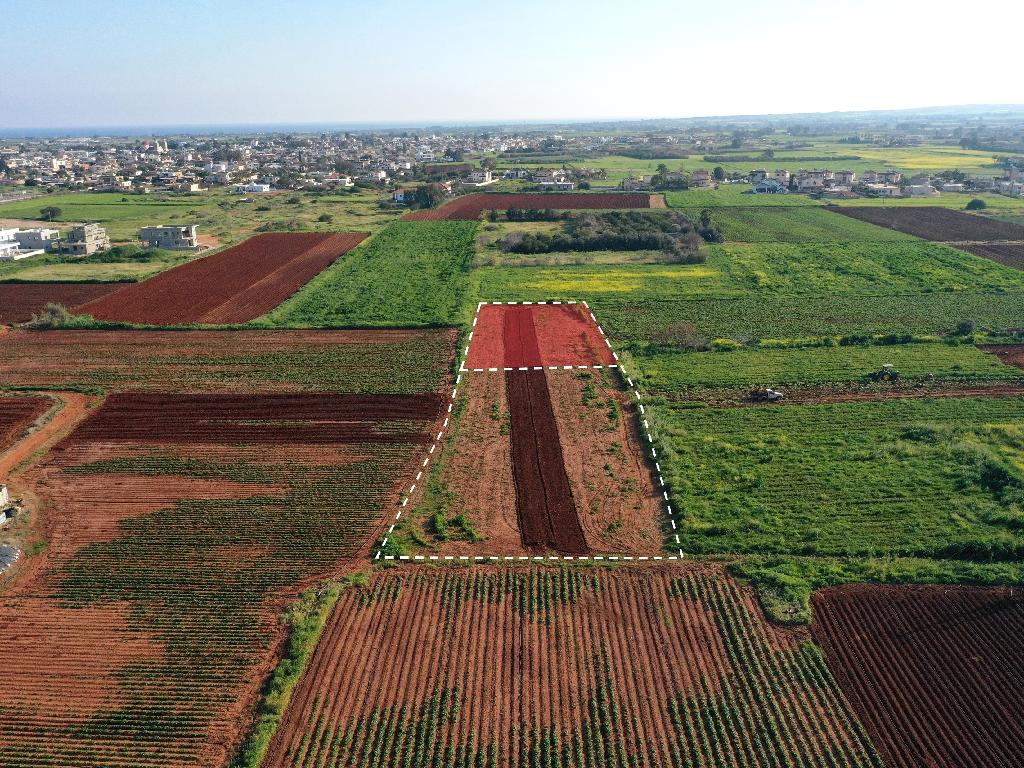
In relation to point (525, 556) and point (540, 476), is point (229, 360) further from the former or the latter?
point (525, 556)

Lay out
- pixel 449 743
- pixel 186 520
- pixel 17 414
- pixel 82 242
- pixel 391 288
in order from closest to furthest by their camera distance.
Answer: pixel 449 743, pixel 186 520, pixel 17 414, pixel 391 288, pixel 82 242

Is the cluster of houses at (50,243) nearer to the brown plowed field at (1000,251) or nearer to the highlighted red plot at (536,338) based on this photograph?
the highlighted red plot at (536,338)

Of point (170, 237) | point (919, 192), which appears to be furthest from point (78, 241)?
point (919, 192)

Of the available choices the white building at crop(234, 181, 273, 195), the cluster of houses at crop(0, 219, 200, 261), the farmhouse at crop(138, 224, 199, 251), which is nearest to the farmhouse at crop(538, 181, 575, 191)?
the white building at crop(234, 181, 273, 195)

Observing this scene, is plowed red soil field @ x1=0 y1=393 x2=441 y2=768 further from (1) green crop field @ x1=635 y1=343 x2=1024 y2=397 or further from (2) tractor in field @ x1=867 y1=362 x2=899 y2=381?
(2) tractor in field @ x1=867 y1=362 x2=899 y2=381

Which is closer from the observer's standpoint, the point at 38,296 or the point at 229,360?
the point at 229,360
